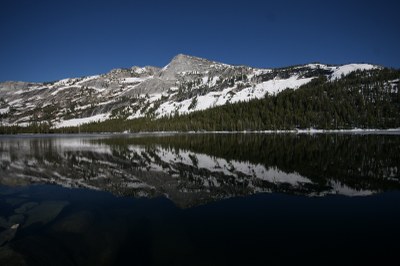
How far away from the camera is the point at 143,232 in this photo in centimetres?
1442

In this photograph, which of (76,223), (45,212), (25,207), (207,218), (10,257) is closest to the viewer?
(10,257)

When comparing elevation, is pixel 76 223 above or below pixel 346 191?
below

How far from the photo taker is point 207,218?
54.6 ft

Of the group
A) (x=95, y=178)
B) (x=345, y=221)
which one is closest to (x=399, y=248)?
(x=345, y=221)

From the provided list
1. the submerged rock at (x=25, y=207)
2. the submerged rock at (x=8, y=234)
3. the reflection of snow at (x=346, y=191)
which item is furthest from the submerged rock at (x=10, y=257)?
the reflection of snow at (x=346, y=191)

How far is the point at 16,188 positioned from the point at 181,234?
2097 centimetres

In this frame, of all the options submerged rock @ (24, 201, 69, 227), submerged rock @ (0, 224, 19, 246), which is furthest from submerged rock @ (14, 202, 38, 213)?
submerged rock @ (0, 224, 19, 246)

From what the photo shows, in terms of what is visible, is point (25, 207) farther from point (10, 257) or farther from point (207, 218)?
point (207, 218)

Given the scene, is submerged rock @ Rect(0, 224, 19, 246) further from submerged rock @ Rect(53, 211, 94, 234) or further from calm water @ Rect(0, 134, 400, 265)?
submerged rock @ Rect(53, 211, 94, 234)

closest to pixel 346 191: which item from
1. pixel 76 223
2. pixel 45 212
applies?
pixel 76 223

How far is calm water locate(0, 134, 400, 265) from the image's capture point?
38.4 feet

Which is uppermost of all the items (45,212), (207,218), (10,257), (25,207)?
(10,257)

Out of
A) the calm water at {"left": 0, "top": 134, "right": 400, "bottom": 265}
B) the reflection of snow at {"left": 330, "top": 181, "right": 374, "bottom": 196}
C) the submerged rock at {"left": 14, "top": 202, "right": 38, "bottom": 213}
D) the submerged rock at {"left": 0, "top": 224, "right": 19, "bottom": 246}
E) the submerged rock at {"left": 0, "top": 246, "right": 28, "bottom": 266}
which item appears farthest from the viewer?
the reflection of snow at {"left": 330, "top": 181, "right": 374, "bottom": 196}

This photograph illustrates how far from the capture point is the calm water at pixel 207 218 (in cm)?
1171
